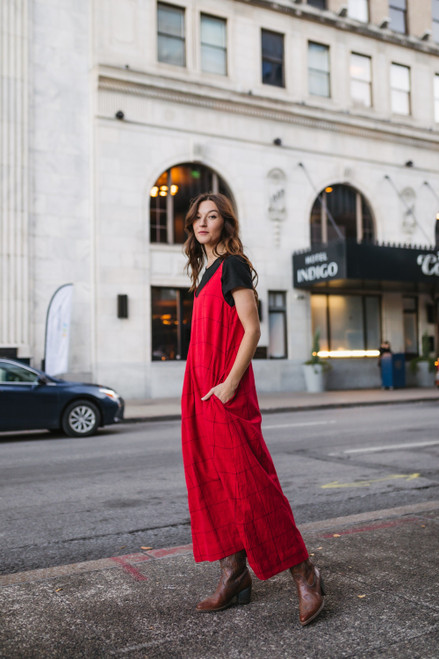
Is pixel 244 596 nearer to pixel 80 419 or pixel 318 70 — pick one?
pixel 80 419

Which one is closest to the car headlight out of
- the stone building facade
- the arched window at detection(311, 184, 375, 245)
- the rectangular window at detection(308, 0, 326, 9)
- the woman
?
the stone building facade

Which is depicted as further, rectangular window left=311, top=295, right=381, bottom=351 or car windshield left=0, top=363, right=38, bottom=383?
rectangular window left=311, top=295, right=381, bottom=351

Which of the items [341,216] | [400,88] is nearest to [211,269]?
[341,216]

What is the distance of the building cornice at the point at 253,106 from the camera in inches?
783

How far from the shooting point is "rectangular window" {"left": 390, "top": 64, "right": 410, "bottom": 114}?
1027 inches

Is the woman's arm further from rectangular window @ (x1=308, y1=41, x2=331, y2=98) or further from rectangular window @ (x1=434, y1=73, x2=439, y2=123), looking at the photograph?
rectangular window @ (x1=434, y1=73, x2=439, y2=123)

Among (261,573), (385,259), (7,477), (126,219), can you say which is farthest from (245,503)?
(385,259)

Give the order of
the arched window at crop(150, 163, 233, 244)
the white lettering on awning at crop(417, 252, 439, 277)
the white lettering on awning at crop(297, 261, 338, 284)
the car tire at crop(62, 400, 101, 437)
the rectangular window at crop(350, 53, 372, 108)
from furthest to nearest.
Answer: the rectangular window at crop(350, 53, 372, 108), the white lettering on awning at crop(417, 252, 439, 277), the arched window at crop(150, 163, 233, 244), the white lettering on awning at crop(297, 261, 338, 284), the car tire at crop(62, 400, 101, 437)

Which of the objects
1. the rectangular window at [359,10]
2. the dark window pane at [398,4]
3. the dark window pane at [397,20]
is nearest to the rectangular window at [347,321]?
the rectangular window at [359,10]

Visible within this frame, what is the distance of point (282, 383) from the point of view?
869 inches

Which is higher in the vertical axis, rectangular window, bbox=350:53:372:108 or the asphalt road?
rectangular window, bbox=350:53:372:108

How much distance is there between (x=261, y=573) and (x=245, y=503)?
33 centimetres

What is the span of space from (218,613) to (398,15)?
2800 centimetres

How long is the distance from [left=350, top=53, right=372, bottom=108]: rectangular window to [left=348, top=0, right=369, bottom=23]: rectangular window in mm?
1473
